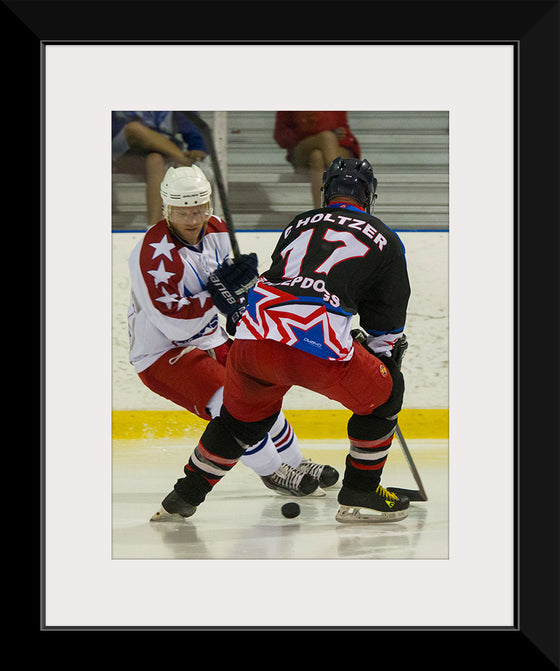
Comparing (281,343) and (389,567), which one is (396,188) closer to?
(281,343)

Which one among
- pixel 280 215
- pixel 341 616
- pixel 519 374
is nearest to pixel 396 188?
pixel 280 215

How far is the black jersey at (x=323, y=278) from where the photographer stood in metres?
2.29

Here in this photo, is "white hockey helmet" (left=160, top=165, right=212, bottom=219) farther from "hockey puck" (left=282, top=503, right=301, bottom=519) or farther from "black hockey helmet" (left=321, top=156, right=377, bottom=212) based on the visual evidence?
"hockey puck" (left=282, top=503, right=301, bottom=519)

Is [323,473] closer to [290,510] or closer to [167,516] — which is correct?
[290,510]

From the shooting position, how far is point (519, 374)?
80.9 inches

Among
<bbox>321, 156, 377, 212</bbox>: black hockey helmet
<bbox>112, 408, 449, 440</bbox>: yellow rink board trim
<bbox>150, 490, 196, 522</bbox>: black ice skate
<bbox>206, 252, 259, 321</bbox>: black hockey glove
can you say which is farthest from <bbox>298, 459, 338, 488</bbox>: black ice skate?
<bbox>321, 156, 377, 212</bbox>: black hockey helmet

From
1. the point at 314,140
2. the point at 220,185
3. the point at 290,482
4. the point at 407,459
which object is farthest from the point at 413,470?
the point at 220,185

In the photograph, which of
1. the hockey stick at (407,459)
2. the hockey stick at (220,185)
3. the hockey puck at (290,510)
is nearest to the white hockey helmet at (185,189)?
the hockey stick at (220,185)

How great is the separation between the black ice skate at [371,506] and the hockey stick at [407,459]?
0.07m

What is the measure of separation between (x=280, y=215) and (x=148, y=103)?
1124 millimetres

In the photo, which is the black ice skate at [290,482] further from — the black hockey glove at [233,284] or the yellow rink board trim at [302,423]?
the black hockey glove at [233,284]

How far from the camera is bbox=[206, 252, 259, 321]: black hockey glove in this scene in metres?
2.74

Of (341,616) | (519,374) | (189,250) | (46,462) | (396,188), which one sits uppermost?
(396,188)
